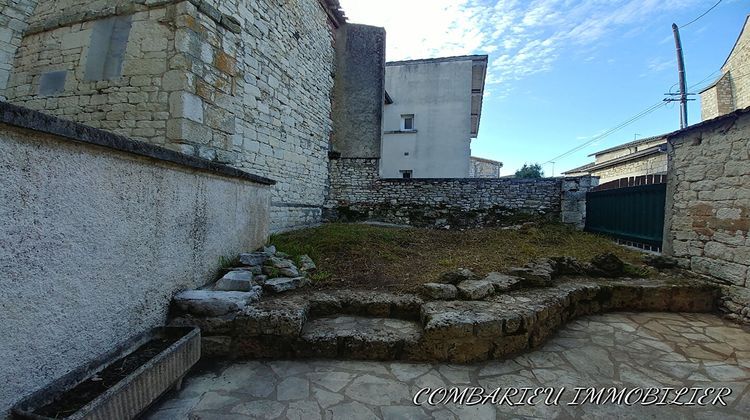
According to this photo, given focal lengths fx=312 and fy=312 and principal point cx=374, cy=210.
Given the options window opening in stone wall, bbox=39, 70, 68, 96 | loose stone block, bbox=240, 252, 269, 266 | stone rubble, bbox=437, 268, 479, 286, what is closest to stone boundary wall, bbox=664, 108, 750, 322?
stone rubble, bbox=437, 268, 479, 286

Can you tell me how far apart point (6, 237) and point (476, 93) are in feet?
56.2

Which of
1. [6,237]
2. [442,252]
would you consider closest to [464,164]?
[442,252]

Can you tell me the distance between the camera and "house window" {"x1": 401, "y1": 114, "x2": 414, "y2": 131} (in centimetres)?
1536

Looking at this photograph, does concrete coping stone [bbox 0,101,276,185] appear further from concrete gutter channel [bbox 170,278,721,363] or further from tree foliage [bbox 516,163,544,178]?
tree foliage [bbox 516,163,544,178]

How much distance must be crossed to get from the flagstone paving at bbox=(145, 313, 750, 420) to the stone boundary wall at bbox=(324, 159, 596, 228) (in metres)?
6.08

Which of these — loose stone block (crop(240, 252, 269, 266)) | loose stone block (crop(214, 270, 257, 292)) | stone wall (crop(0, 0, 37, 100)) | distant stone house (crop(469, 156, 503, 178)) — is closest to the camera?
loose stone block (crop(214, 270, 257, 292))

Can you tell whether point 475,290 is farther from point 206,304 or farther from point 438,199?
point 438,199

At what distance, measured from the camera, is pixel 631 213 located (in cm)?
612

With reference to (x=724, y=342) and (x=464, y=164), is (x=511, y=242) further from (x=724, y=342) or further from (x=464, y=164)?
(x=464, y=164)

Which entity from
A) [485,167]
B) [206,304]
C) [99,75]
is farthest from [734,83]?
[99,75]

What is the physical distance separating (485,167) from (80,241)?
30175 mm

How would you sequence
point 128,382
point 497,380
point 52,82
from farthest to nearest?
point 52,82
point 497,380
point 128,382

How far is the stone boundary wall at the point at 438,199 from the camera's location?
9070mm

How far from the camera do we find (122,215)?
2.22 m
